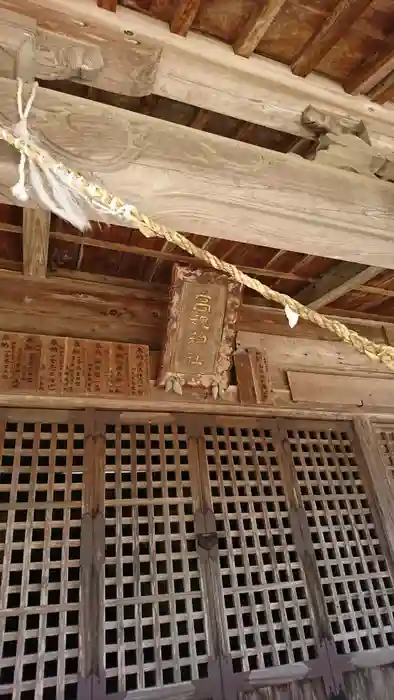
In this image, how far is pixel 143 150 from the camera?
161 cm

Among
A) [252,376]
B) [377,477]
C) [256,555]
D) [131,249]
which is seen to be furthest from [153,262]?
[377,477]

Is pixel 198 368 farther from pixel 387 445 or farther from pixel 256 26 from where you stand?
pixel 256 26

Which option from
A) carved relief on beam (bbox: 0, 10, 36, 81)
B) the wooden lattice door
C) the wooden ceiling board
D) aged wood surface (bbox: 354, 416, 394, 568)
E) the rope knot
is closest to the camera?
the rope knot

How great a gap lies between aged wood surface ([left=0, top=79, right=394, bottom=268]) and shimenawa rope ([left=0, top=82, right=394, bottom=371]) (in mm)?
135

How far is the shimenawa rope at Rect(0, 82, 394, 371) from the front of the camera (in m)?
1.18

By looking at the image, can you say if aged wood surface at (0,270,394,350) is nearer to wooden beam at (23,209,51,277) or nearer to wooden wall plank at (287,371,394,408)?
wooden beam at (23,209,51,277)

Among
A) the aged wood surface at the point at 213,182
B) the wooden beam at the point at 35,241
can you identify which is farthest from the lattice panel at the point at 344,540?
the wooden beam at the point at 35,241

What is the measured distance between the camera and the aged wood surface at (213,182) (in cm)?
151

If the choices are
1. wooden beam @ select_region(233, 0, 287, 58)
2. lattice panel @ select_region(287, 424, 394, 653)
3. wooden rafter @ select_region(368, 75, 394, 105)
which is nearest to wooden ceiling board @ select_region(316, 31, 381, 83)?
wooden rafter @ select_region(368, 75, 394, 105)

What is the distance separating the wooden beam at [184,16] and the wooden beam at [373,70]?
0.69 metres

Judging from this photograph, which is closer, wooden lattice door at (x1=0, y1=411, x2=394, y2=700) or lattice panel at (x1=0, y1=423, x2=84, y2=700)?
lattice panel at (x1=0, y1=423, x2=84, y2=700)

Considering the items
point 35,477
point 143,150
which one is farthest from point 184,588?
point 143,150

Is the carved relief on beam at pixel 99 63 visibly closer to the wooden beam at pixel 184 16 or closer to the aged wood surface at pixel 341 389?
the wooden beam at pixel 184 16

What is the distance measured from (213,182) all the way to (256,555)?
6.73ft
